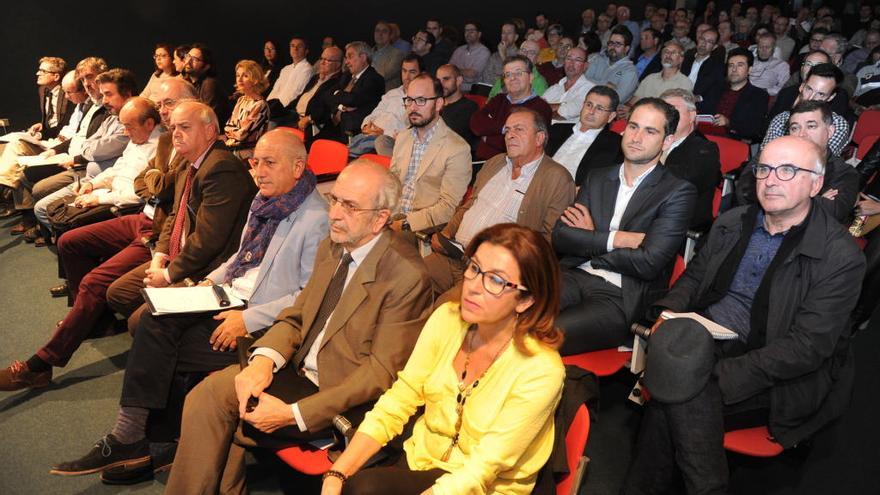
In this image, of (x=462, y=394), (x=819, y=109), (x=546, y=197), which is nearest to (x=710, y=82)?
(x=819, y=109)

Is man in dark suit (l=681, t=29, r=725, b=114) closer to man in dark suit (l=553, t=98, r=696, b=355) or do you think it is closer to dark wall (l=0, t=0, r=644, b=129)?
man in dark suit (l=553, t=98, r=696, b=355)

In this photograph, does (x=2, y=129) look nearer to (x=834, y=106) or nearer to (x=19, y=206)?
(x=19, y=206)

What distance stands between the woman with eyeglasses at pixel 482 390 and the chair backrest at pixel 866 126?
4.34 meters

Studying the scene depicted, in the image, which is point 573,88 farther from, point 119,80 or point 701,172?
point 119,80

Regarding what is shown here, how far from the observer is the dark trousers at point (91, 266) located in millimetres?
3053

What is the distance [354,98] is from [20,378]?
378 centimetres

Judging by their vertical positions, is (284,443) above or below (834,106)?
below

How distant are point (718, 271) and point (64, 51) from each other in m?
8.34

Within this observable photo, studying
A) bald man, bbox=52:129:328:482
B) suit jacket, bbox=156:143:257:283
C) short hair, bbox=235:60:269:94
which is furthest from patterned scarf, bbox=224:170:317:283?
short hair, bbox=235:60:269:94

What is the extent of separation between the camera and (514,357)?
5.33 ft

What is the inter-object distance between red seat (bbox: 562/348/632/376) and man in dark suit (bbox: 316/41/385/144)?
3.88 m

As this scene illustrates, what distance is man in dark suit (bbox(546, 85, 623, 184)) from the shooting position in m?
3.62

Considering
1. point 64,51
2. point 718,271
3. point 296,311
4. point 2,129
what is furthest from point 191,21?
point 718,271

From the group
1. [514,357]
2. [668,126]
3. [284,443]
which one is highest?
[668,126]
